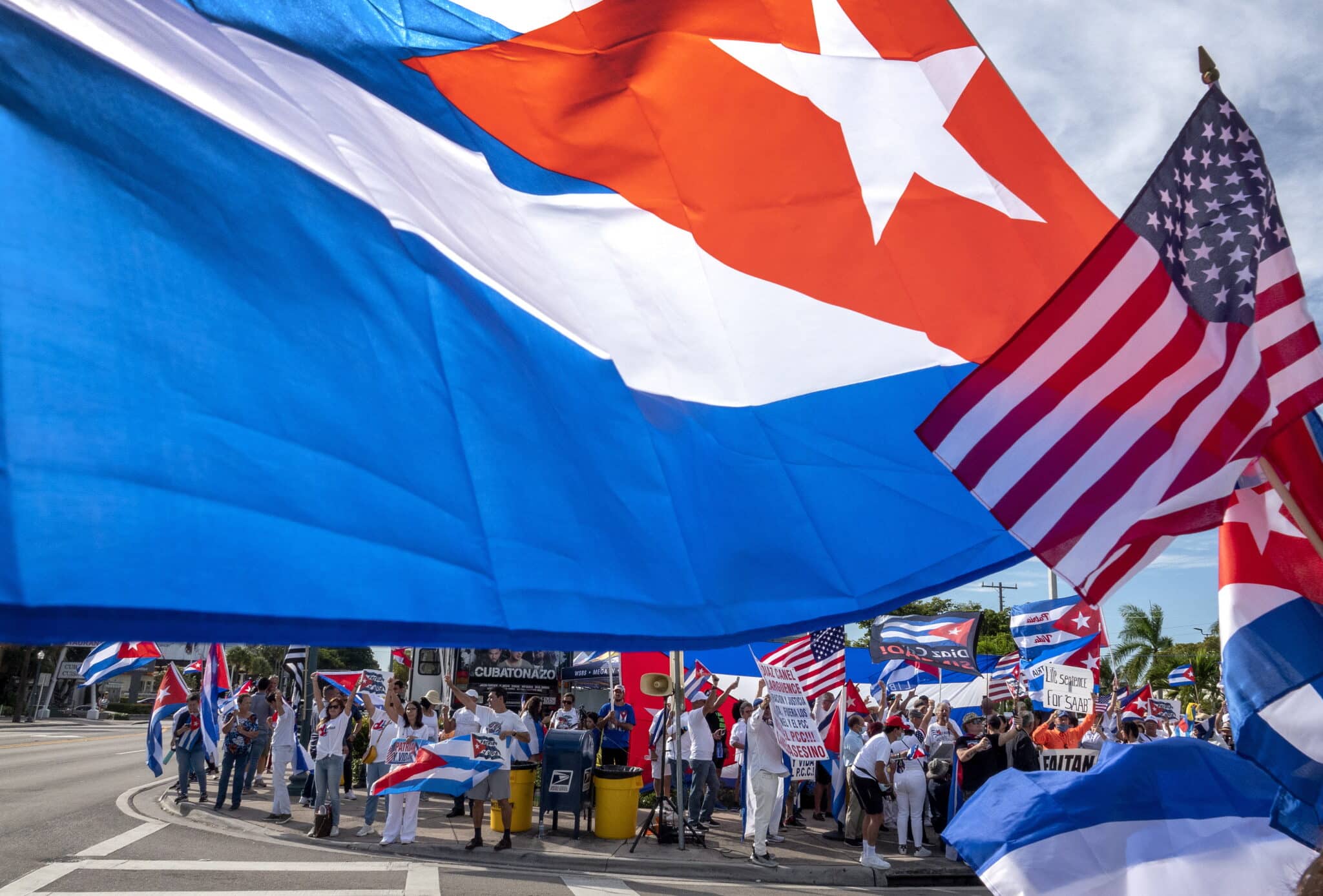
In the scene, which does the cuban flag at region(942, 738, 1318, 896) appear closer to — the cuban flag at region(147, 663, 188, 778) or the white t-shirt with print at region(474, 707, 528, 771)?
the white t-shirt with print at region(474, 707, 528, 771)

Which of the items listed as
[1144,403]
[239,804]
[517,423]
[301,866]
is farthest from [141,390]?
[239,804]

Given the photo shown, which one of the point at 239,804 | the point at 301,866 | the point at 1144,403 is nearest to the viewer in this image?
the point at 1144,403

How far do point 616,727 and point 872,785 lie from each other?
6.31m

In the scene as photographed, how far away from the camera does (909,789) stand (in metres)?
14.0

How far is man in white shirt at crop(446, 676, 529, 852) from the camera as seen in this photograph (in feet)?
42.9

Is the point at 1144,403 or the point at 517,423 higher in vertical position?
the point at 1144,403

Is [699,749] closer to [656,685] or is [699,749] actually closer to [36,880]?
[656,685]

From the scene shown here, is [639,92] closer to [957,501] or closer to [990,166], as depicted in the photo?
[990,166]

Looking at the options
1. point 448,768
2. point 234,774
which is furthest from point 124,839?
point 448,768

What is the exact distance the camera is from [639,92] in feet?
11.4

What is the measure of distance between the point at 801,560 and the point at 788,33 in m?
1.95

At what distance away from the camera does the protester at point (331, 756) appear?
13695 millimetres

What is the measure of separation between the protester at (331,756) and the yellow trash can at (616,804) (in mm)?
3523

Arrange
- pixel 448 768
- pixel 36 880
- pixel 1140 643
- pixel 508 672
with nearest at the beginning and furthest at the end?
1. pixel 36 880
2. pixel 448 768
3. pixel 508 672
4. pixel 1140 643
